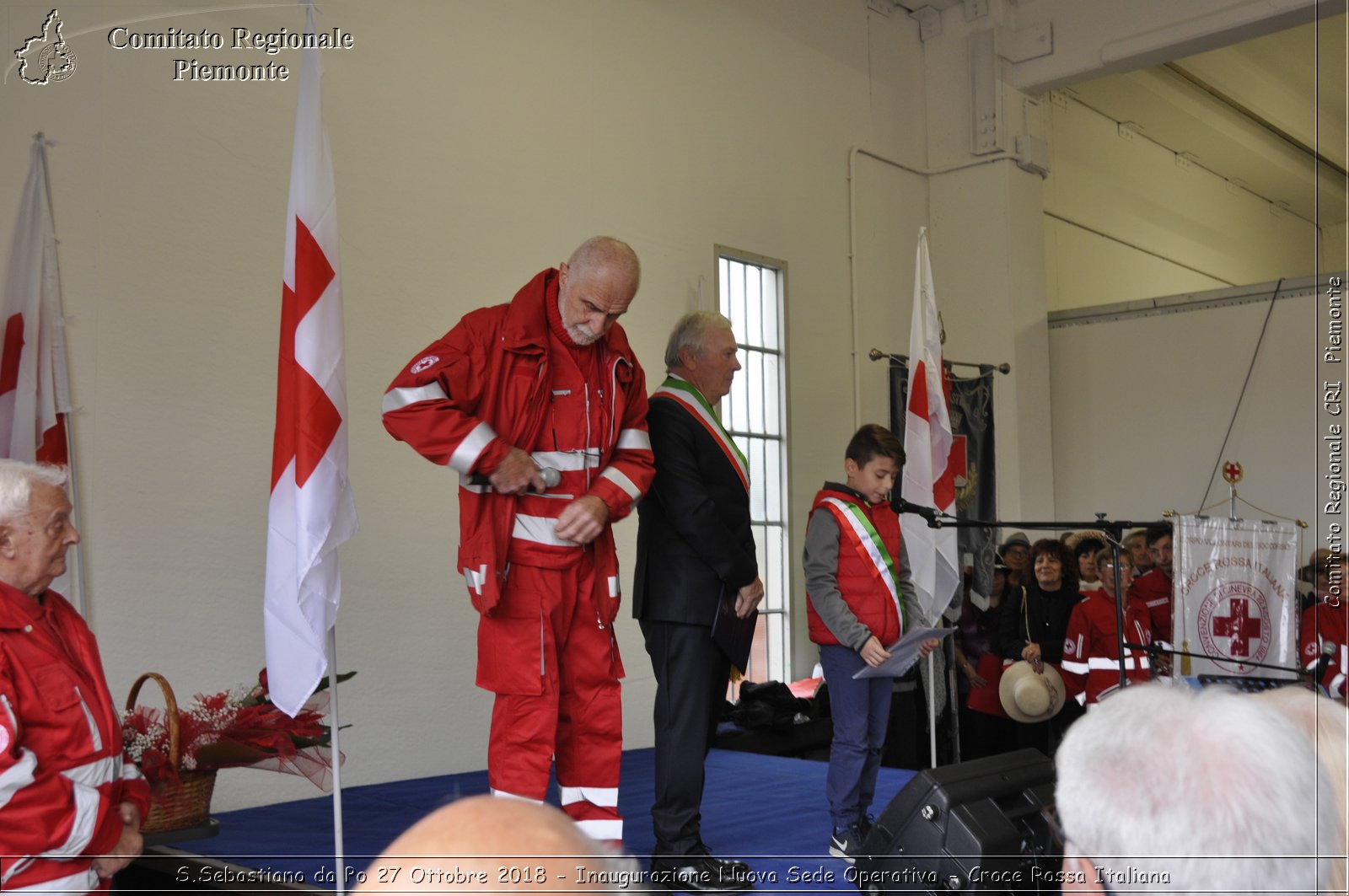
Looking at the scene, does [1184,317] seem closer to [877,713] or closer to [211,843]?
[877,713]

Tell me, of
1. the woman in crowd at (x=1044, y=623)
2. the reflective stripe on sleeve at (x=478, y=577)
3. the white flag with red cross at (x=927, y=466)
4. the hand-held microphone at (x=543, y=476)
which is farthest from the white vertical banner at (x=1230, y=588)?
the reflective stripe on sleeve at (x=478, y=577)

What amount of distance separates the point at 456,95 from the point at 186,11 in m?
1.33

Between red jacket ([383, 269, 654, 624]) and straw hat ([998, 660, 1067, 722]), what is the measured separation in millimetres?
2856

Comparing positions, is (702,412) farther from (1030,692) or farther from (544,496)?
(1030,692)

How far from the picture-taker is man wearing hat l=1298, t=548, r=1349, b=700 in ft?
15.8

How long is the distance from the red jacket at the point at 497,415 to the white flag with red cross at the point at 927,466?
2.13m

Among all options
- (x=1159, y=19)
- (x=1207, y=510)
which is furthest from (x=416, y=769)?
(x=1159, y=19)

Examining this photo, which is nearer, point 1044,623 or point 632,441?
point 632,441

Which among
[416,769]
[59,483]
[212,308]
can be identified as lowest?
[416,769]

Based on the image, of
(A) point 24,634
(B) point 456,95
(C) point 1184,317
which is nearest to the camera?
(A) point 24,634

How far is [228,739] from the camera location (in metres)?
3.17

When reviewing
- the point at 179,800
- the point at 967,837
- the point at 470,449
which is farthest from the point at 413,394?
the point at 967,837

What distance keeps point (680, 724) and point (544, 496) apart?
83cm

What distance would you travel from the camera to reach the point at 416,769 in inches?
204
